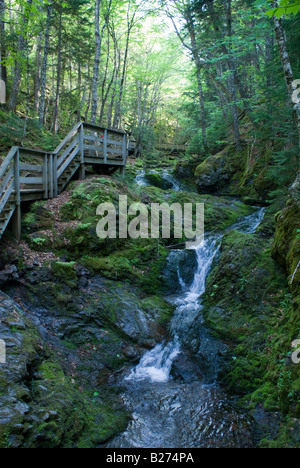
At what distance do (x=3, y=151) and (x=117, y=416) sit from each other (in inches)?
365

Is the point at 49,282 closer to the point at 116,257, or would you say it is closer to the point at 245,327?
the point at 116,257

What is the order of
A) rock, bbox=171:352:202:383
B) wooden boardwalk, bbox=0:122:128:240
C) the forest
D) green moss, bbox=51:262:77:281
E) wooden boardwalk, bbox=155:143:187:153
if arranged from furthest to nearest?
1. wooden boardwalk, bbox=155:143:187:153
2. green moss, bbox=51:262:77:281
3. wooden boardwalk, bbox=0:122:128:240
4. rock, bbox=171:352:202:383
5. the forest

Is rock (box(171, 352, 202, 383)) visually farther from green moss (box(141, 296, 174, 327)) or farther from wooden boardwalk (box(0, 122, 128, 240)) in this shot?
wooden boardwalk (box(0, 122, 128, 240))

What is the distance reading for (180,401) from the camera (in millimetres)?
5109

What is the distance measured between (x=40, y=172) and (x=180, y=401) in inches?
295

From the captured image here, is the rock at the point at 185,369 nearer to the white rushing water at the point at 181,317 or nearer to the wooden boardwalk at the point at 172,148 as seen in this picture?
the white rushing water at the point at 181,317

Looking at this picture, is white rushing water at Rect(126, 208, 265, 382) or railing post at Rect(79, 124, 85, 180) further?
railing post at Rect(79, 124, 85, 180)

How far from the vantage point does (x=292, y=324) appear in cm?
497

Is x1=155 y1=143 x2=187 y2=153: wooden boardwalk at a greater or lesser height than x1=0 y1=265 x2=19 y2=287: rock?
greater

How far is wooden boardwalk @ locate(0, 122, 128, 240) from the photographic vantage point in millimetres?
6594

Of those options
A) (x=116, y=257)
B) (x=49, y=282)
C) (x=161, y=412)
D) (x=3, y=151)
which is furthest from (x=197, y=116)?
(x=161, y=412)

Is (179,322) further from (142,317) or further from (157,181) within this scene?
(157,181)

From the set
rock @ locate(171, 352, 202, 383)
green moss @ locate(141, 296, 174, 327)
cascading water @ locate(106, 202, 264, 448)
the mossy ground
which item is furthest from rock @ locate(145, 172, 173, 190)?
rock @ locate(171, 352, 202, 383)
